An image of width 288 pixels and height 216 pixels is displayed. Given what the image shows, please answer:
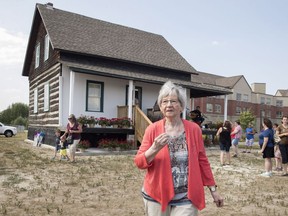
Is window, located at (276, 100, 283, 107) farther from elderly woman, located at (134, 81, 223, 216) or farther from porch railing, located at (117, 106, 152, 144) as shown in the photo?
elderly woman, located at (134, 81, 223, 216)

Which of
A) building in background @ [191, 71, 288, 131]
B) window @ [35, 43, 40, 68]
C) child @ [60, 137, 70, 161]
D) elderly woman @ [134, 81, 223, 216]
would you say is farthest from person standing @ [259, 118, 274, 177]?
building in background @ [191, 71, 288, 131]

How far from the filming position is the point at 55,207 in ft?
19.4

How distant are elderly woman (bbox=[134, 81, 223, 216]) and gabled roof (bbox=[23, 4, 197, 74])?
15806 millimetres

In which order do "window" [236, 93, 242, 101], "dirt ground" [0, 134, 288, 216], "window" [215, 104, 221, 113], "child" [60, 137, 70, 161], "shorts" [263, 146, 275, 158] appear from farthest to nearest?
1. "window" [236, 93, 242, 101]
2. "window" [215, 104, 221, 113]
3. "child" [60, 137, 70, 161]
4. "shorts" [263, 146, 275, 158]
5. "dirt ground" [0, 134, 288, 216]

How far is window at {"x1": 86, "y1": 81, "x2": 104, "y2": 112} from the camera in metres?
18.7

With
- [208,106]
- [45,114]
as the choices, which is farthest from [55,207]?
[208,106]

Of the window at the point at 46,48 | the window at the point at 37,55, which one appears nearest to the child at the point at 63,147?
the window at the point at 46,48

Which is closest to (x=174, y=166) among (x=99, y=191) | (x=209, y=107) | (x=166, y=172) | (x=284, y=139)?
(x=166, y=172)

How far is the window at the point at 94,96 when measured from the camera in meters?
18.7

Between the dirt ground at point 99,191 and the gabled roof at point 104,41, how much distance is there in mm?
9644

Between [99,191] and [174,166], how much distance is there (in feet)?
15.9

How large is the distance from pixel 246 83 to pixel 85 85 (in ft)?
162

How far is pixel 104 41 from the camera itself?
21359mm

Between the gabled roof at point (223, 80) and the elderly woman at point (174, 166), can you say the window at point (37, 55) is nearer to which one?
the elderly woman at point (174, 166)
